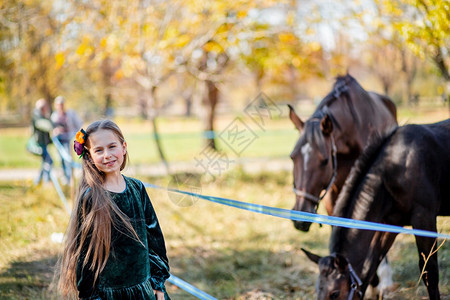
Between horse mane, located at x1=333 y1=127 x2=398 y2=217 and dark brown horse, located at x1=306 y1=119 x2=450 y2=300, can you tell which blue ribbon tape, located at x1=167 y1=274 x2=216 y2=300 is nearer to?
dark brown horse, located at x1=306 y1=119 x2=450 y2=300

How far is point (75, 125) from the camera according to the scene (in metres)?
9.52

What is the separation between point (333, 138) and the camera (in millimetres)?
4387

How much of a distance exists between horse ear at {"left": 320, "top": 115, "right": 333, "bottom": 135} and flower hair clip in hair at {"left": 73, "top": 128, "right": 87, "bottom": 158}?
2.58 meters

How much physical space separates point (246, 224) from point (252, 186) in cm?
253

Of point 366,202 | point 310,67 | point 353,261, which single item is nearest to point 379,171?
point 366,202

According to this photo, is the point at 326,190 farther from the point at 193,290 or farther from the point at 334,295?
the point at 193,290

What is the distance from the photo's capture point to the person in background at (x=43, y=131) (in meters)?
8.88

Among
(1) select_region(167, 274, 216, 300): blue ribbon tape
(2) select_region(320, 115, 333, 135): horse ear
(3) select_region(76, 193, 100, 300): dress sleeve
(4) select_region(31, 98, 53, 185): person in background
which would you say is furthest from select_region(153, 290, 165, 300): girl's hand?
(4) select_region(31, 98, 53, 185): person in background

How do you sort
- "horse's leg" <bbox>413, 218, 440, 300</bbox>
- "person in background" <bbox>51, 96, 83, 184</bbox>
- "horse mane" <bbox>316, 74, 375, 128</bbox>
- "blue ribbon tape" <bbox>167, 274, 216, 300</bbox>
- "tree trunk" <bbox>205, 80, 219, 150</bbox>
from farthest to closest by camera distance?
1. "tree trunk" <bbox>205, 80, 219, 150</bbox>
2. "person in background" <bbox>51, 96, 83, 184</bbox>
3. "horse mane" <bbox>316, 74, 375, 128</bbox>
4. "blue ribbon tape" <bbox>167, 274, 216, 300</bbox>
5. "horse's leg" <bbox>413, 218, 440, 300</bbox>

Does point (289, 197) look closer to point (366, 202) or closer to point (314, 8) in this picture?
point (314, 8)

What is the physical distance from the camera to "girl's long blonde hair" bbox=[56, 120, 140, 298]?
6.89 feet

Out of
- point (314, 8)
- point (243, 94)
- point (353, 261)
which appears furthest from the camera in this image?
point (243, 94)

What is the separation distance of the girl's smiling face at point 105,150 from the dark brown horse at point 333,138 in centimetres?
222

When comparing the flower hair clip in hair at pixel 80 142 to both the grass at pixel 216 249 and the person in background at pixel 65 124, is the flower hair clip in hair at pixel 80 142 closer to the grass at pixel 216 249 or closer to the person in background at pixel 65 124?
the grass at pixel 216 249
